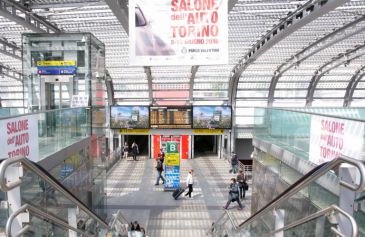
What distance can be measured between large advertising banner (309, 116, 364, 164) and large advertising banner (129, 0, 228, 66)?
6.20ft

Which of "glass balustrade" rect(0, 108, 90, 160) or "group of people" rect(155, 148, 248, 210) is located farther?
"group of people" rect(155, 148, 248, 210)

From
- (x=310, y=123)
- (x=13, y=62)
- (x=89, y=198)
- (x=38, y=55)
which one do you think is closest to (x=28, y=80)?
(x=38, y=55)

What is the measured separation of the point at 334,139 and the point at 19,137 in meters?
4.58

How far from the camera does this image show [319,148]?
5.31 m

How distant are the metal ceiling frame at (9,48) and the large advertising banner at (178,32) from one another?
41.6 feet

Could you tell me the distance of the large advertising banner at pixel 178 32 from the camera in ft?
18.2

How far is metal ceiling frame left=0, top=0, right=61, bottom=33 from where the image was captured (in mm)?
9984

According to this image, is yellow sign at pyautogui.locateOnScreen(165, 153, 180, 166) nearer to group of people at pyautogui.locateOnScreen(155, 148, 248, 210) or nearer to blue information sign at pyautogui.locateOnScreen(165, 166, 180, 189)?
blue information sign at pyautogui.locateOnScreen(165, 166, 180, 189)

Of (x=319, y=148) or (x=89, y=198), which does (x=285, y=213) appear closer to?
(x=319, y=148)

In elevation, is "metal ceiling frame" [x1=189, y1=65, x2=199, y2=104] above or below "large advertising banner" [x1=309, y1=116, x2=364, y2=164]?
above

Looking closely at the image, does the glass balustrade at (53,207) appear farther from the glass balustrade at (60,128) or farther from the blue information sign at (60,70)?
the blue information sign at (60,70)

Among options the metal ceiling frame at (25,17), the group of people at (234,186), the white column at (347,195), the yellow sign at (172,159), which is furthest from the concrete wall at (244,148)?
the white column at (347,195)

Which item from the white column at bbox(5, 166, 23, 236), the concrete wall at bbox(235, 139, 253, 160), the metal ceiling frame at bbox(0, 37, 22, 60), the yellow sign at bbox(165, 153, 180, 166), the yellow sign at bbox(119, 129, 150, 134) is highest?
the metal ceiling frame at bbox(0, 37, 22, 60)

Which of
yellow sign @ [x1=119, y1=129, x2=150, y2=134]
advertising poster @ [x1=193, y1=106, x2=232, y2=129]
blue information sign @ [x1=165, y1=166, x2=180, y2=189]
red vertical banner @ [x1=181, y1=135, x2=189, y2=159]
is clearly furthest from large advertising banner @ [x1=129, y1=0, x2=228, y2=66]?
red vertical banner @ [x1=181, y1=135, x2=189, y2=159]
